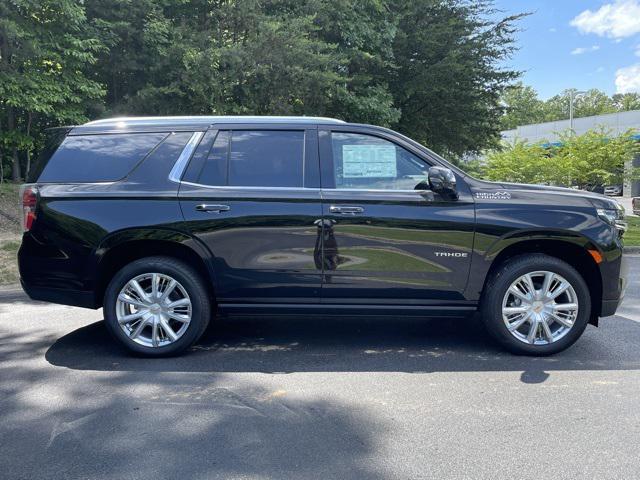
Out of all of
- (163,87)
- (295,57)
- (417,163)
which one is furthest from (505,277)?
(163,87)

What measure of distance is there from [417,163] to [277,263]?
1.47 m

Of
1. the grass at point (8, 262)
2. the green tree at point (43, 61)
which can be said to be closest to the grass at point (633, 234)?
the grass at point (8, 262)

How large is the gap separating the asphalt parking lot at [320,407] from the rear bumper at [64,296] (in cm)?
47

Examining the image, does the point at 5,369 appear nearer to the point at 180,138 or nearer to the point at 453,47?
the point at 180,138

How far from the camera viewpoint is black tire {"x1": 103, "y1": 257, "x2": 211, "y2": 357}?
174 inches

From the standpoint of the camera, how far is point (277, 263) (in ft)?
14.5

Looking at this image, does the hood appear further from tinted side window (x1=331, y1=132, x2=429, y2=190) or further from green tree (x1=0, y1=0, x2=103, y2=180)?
green tree (x1=0, y1=0, x2=103, y2=180)

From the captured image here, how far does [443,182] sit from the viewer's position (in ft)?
13.9

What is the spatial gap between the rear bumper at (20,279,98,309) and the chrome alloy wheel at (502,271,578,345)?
3517 millimetres

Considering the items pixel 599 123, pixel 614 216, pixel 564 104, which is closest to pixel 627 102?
pixel 564 104

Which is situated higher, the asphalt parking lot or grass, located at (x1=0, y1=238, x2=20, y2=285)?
grass, located at (x1=0, y1=238, x2=20, y2=285)

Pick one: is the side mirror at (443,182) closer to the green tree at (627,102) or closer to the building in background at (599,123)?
the building in background at (599,123)

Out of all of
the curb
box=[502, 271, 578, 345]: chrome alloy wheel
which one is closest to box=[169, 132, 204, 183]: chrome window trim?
box=[502, 271, 578, 345]: chrome alloy wheel

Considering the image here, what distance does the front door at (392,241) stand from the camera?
4.37 meters
